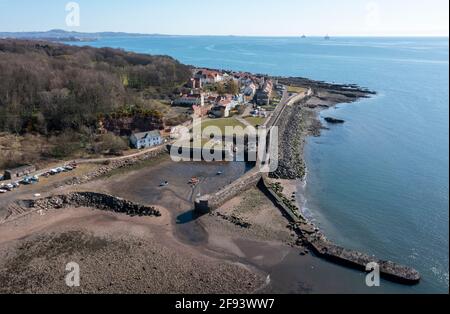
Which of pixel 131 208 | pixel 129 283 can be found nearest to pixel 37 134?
pixel 131 208

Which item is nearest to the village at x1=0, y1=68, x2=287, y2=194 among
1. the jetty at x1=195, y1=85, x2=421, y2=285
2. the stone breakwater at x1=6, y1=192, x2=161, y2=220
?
the stone breakwater at x1=6, y1=192, x2=161, y2=220

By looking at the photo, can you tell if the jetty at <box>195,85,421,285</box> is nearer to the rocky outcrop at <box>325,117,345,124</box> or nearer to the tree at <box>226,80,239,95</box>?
the rocky outcrop at <box>325,117,345,124</box>

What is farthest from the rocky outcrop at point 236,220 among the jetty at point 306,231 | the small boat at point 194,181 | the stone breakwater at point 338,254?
the small boat at point 194,181

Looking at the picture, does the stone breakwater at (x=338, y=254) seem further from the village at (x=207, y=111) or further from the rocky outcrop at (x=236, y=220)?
the village at (x=207, y=111)

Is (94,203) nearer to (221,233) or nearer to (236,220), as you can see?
(221,233)

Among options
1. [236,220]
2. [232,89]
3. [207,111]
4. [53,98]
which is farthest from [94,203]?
[232,89]

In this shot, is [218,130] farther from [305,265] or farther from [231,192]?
[305,265]
